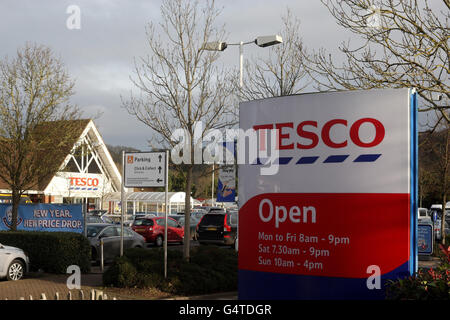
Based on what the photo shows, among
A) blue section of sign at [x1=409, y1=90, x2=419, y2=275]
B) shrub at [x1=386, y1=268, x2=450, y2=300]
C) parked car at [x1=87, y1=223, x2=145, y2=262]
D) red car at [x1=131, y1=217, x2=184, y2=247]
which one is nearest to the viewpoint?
shrub at [x1=386, y1=268, x2=450, y2=300]

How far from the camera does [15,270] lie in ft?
48.0

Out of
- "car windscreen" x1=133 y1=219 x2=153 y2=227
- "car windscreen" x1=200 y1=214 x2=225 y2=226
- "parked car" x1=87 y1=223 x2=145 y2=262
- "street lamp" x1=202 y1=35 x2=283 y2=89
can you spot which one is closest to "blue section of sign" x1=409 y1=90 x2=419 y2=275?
"street lamp" x1=202 y1=35 x2=283 y2=89

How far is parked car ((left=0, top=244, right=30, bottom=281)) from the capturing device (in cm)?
1434

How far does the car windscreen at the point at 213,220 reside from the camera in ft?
84.1

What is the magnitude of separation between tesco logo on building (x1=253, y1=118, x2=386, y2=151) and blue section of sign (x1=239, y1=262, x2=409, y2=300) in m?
1.21

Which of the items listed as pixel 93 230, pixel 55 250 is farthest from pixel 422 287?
pixel 93 230

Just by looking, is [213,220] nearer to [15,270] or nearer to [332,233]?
[15,270]

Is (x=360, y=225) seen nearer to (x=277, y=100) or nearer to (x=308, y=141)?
(x=308, y=141)

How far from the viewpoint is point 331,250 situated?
5.52 meters

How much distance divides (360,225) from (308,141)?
934mm

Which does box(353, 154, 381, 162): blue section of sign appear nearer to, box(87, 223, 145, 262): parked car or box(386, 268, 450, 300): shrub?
box(386, 268, 450, 300): shrub

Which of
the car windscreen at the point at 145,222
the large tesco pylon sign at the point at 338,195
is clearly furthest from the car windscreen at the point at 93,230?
the large tesco pylon sign at the point at 338,195

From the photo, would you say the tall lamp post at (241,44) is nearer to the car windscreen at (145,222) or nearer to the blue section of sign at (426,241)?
the blue section of sign at (426,241)
